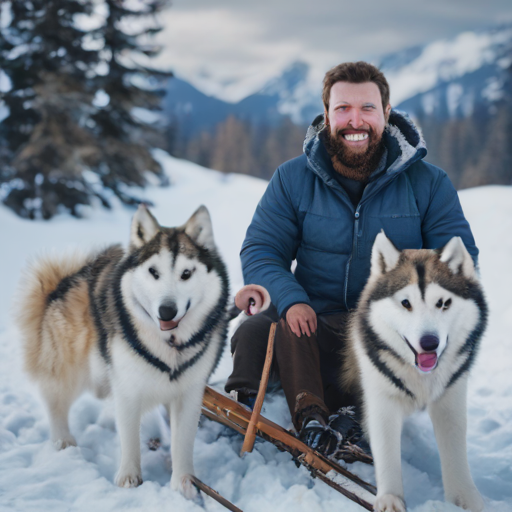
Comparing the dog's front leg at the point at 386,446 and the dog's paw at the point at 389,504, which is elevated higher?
the dog's front leg at the point at 386,446

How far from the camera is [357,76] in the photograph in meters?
2.15

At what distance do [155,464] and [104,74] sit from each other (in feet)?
25.5

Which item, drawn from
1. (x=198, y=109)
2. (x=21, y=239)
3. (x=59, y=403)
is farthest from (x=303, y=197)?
(x=198, y=109)

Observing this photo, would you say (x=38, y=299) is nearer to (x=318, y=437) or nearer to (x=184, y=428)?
(x=184, y=428)

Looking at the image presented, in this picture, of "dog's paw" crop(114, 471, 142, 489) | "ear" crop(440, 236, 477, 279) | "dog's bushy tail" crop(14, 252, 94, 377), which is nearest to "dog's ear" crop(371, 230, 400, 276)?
"ear" crop(440, 236, 477, 279)

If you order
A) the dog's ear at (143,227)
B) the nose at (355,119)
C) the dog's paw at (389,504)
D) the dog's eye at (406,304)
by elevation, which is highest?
the nose at (355,119)

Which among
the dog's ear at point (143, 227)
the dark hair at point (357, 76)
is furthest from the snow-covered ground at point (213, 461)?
the dark hair at point (357, 76)

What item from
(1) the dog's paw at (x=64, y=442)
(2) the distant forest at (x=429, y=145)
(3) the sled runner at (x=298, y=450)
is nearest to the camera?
(3) the sled runner at (x=298, y=450)

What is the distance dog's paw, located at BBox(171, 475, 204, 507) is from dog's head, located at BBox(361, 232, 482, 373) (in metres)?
0.86

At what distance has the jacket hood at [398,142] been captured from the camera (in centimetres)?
204

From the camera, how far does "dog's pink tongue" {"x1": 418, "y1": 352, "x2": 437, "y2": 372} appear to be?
4.74ft

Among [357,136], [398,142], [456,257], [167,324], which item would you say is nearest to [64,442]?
[167,324]

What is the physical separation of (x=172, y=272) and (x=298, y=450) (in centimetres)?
81

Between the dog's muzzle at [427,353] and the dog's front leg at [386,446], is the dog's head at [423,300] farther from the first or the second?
the dog's front leg at [386,446]
